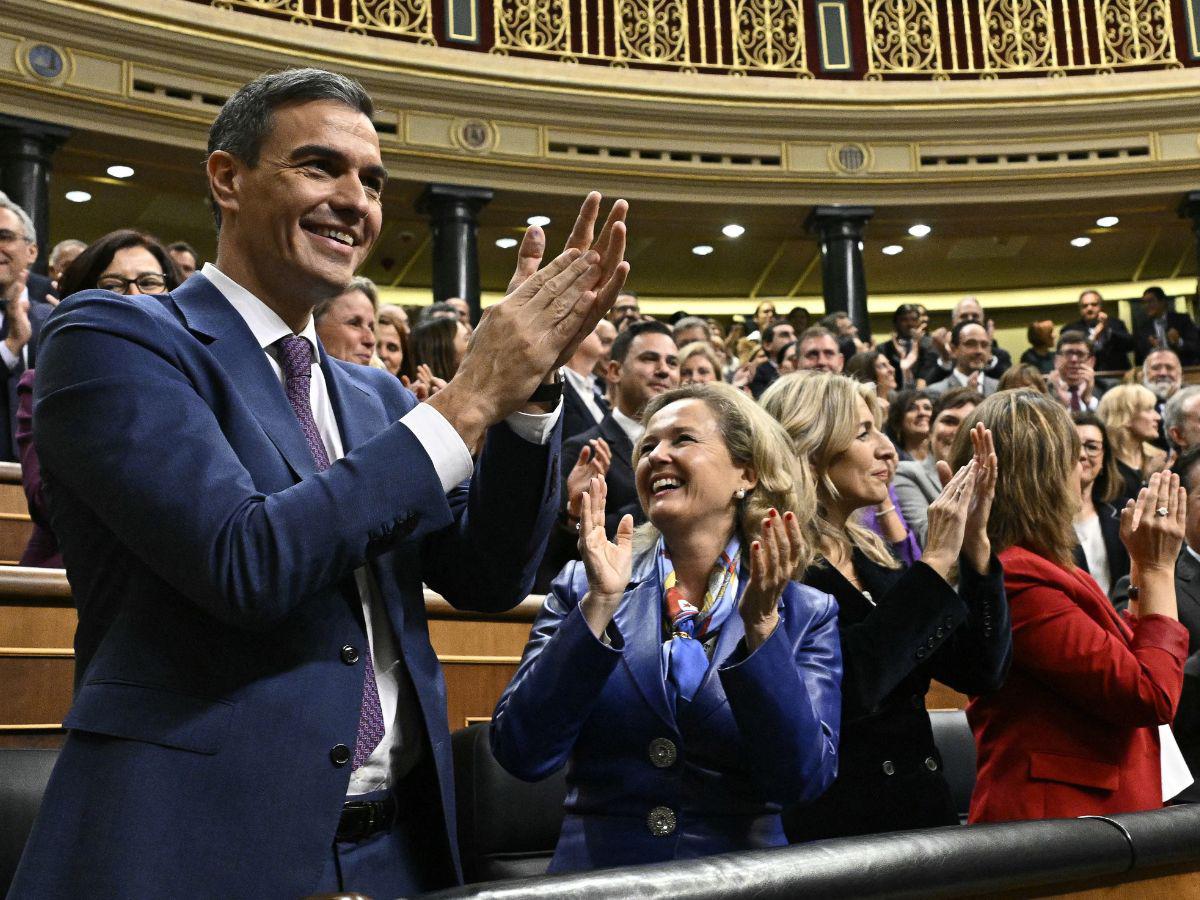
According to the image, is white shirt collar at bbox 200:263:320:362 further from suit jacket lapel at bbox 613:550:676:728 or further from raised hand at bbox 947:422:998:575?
raised hand at bbox 947:422:998:575

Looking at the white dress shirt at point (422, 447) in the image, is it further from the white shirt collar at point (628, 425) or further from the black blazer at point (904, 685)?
the white shirt collar at point (628, 425)

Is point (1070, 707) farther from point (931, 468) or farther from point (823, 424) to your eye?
point (931, 468)

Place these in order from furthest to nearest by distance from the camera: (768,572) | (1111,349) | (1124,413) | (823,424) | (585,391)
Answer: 1. (1111,349)
2. (1124,413)
3. (585,391)
4. (823,424)
5. (768,572)

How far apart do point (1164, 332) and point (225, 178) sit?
23.5ft

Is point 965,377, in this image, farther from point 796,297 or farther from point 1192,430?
point 796,297

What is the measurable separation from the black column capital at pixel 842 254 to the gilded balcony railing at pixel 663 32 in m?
0.94

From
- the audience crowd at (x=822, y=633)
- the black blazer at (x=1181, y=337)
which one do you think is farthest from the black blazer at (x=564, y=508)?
the black blazer at (x=1181, y=337)

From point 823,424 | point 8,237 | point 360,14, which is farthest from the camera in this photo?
point 360,14

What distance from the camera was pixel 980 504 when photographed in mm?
1738

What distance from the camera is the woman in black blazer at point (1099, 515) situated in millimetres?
3160

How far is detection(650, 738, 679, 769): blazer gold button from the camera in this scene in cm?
144

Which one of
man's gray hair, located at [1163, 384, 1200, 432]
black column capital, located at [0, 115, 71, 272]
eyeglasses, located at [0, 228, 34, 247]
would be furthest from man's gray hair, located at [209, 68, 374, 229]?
black column capital, located at [0, 115, 71, 272]

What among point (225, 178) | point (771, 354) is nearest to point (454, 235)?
point (771, 354)

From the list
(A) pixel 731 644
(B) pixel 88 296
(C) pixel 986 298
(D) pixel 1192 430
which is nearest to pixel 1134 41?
Result: (C) pixel 986 298
